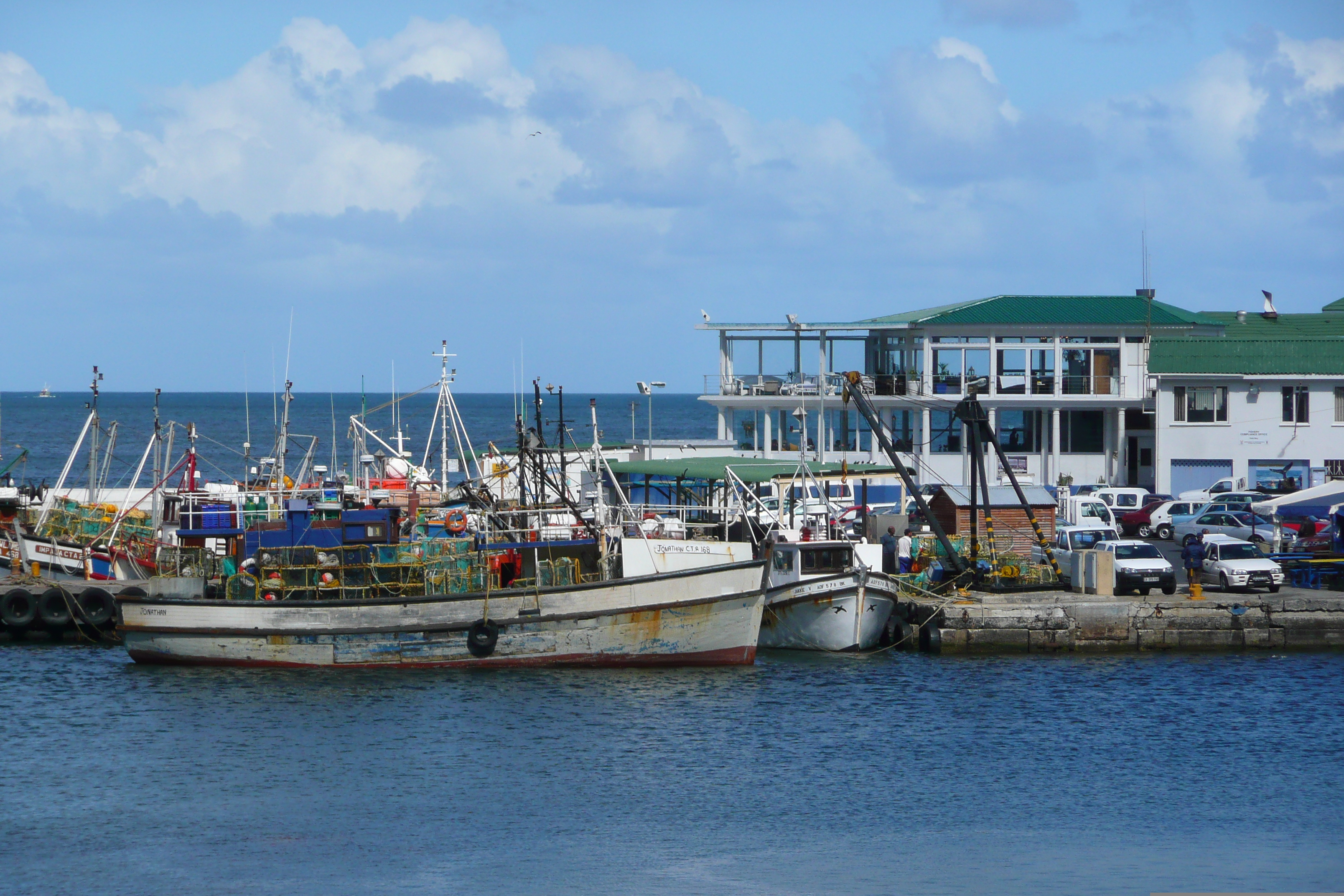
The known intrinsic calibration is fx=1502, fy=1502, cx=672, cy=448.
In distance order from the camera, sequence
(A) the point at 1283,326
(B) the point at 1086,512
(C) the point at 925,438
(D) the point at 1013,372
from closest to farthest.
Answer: (B) the point at 1086,512 < (C) the point at 925,438 < (D) the point at 1013,372 < (A) the point at 1283,326

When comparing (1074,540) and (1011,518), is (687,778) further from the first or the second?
(1074,540)

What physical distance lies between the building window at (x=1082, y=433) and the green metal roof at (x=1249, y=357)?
465 cm

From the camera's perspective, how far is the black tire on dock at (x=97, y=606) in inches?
1515

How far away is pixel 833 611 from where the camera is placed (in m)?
35.3

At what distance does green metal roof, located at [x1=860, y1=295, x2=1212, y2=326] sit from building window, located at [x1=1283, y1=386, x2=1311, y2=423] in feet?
21.6

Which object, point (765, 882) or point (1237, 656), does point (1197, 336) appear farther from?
point (765, 882)

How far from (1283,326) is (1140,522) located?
25.9m

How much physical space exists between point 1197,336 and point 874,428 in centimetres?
2627

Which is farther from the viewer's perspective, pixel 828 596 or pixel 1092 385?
pixel 1092 385

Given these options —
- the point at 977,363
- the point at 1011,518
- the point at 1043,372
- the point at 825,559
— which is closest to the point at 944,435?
the point at 977,363

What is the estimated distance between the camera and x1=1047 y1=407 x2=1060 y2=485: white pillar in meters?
59.2

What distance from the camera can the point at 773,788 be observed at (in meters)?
25.0

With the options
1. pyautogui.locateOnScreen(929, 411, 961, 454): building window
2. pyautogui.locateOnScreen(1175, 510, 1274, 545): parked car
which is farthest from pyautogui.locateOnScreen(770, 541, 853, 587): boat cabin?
pyautogui.locateOnScreen(929, 411, 961, 454): building window

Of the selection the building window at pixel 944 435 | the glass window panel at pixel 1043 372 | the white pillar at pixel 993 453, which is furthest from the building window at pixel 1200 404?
the building window at pixel 944 435
